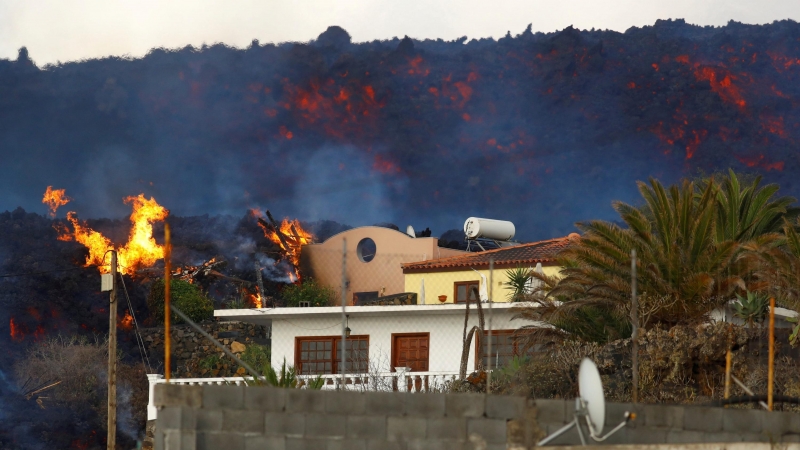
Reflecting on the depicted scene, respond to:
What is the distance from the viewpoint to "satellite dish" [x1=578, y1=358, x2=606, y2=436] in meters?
13.0

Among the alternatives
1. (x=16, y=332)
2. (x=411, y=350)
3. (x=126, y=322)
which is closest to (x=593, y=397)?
(x=411, y=350)

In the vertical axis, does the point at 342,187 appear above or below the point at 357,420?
above

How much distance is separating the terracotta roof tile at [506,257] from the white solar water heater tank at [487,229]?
863 centimetres

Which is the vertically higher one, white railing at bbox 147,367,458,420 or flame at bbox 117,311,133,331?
flame at bbox 117,311,133,331

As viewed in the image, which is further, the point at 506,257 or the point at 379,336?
the point at 506,257

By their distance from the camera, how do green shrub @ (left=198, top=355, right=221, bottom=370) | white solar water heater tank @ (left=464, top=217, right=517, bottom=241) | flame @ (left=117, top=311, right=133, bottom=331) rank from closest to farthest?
green shrub @ (left=198, top=355, right=221, bottom=370) < white solar water heater tank @ (left=464, top=217, right=517, bottom=241) < flame @ (left=117, top=311, right=133, bottom=331)

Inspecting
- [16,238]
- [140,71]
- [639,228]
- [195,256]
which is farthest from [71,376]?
[140,71]

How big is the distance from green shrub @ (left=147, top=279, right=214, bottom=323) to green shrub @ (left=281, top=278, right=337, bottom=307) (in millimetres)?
3976

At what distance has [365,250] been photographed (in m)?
60.9

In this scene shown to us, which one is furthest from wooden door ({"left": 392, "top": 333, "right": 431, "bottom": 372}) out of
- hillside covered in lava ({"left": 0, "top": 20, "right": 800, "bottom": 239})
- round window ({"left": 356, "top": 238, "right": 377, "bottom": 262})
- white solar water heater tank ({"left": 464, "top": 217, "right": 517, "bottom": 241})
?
hillside covered in lava ({"left": 0, "top": 20, "right": 800, "bottom": 239})

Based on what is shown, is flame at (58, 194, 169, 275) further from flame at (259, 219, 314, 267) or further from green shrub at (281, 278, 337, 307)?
green shrub at (281, 278, 337, 307)

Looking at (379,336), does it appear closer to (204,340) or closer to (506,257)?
(506,257)

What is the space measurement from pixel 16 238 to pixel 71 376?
2856 cm

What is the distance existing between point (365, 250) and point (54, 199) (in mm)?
43949
